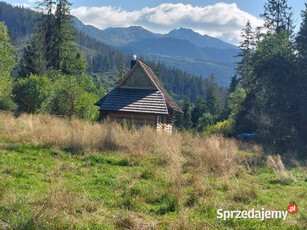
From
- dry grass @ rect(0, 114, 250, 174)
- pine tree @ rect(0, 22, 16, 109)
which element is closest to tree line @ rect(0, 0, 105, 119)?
pine tree @ rect(0, 22, 16, 109)

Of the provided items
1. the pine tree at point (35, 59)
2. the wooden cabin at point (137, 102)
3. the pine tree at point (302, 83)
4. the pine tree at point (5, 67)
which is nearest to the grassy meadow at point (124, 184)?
the wooden cabin at point (137, 102)

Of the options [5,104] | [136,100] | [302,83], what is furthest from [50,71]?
[302,83]

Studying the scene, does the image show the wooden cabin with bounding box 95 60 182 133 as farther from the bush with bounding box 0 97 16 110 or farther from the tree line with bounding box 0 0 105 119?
the bush with bounding box 0 97 16 110

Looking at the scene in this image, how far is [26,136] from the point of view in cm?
1138

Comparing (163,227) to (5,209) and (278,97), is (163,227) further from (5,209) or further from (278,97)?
(278,97)

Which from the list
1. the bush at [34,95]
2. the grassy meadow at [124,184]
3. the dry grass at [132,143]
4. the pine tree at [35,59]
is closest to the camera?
the grassy meadow at [124,184]

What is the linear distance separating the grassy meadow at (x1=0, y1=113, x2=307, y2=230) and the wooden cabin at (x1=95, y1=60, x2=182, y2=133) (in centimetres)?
965

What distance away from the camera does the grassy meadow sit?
15.1 feet

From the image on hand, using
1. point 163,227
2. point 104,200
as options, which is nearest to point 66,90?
point 104,200

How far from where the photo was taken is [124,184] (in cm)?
682

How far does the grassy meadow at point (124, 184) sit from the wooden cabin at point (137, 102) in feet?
31.7

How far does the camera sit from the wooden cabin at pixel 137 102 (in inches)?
882

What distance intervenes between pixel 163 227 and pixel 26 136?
865 cm

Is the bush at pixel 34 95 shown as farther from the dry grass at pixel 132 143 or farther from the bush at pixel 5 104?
the dry grass at pixel 132 143
